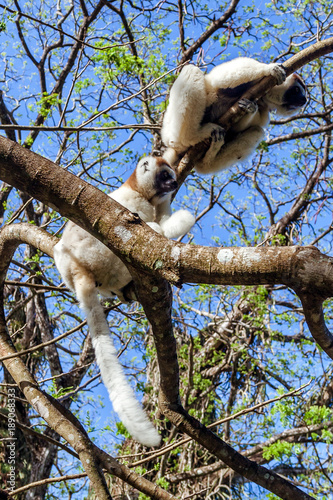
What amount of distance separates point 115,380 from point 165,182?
180 cm

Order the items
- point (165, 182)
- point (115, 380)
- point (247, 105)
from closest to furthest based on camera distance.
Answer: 1. point (115, 380)
2. point (165, 182)
3. point (247, 105)

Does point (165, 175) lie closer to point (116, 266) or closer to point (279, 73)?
point (116, 266)

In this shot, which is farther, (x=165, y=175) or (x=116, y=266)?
(x=165, y=175)

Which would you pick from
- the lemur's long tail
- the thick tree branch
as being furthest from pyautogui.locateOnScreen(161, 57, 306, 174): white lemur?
the thick tree branch

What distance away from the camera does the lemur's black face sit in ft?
13.1

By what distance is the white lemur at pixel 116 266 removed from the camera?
2.77 m

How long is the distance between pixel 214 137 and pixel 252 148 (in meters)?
0.67

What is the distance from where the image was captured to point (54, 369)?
284 inches

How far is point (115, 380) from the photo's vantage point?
295 cm

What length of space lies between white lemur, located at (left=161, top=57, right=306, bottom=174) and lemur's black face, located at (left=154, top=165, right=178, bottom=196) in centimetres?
40

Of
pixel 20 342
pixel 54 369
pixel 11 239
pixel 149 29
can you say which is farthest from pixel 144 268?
pixel 149 29

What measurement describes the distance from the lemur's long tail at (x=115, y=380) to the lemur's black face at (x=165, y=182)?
1139 millimetres

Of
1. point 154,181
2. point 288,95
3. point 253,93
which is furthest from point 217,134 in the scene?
point 288,95

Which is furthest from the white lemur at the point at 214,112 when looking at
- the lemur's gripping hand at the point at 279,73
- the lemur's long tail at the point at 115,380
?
the lemur's long tail at the point at 115,380
